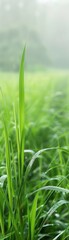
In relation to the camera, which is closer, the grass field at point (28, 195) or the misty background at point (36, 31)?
the grass field at point (28, 195)

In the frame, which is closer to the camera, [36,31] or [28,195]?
[28,195]

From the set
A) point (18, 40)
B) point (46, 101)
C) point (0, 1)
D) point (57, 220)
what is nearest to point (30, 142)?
point (57, 220)

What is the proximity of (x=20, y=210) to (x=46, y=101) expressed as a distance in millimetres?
2937

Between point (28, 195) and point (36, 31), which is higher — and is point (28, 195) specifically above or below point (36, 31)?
below

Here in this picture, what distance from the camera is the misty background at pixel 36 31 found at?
18345mm

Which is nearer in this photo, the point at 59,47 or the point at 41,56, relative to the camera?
the point at 41,56

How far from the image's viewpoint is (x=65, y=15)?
124 ft

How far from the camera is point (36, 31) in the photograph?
26.7 metres

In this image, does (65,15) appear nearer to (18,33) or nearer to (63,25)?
(63,25)

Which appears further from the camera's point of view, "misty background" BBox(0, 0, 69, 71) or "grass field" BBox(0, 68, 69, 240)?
"misty background" BBox(0, 0, 69, 71)

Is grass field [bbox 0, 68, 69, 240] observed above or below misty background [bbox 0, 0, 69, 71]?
below

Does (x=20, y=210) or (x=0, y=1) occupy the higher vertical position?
(x=0, y=1)

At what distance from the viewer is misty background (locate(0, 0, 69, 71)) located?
18.3 m

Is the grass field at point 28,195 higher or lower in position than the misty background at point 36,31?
lower
